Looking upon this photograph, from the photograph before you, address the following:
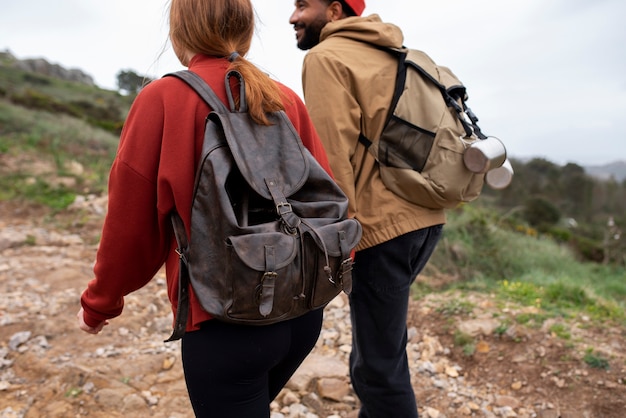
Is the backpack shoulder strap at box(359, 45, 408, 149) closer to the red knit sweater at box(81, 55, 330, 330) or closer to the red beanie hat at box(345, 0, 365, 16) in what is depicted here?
the red beanie hat at box(345, 0, 365, 16)

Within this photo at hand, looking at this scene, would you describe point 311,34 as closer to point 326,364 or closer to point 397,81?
point 397,81

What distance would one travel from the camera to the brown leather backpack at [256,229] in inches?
44.8

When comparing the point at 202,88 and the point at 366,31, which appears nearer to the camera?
the point at 202,88

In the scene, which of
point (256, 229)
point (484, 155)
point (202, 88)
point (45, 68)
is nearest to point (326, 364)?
point (484, 155)

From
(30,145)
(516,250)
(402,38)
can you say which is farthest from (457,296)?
(30,145)

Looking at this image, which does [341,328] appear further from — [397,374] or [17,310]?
[17,310]

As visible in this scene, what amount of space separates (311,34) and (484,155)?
2.76ft

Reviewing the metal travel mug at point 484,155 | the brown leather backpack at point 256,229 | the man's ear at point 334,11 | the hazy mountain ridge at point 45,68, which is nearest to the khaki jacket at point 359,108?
the man's ear at point 334,11

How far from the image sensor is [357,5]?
200cm

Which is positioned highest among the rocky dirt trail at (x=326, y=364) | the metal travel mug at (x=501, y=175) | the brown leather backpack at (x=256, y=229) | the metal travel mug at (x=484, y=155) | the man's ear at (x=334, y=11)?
the man's ear at (x=334, y=11)

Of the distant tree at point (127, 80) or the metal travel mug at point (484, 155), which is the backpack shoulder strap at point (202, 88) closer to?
the metal travel mug at point (484, 155)

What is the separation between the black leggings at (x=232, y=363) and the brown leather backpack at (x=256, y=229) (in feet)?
0.19

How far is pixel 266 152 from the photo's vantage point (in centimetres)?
124

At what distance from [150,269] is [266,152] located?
473 millimetres
